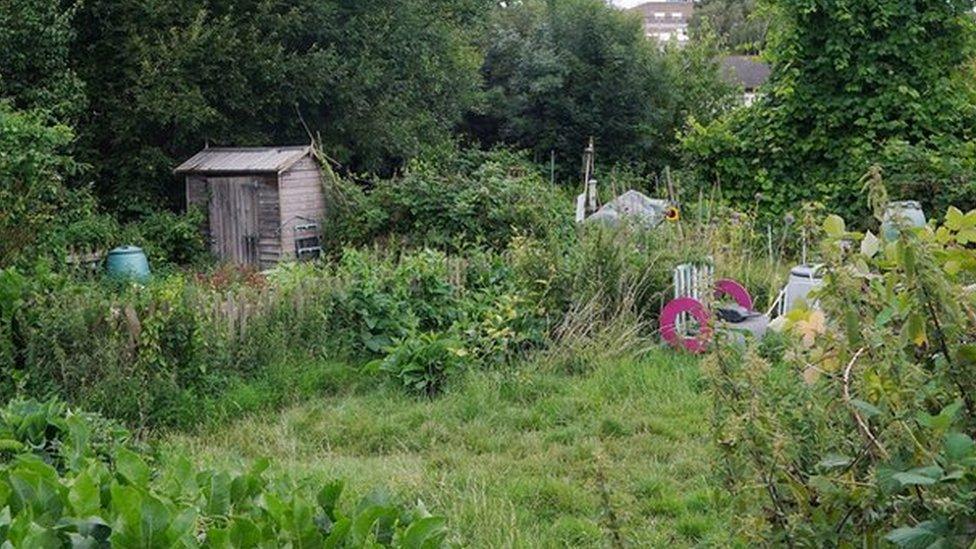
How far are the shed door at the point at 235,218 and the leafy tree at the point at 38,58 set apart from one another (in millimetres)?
A: 2247

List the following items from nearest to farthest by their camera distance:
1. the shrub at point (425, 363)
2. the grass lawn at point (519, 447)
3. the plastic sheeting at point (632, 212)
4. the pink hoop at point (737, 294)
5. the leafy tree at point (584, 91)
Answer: the grass lawn at point (519, 447) < the shrub at point (425, 363) < the pink hoop at point (737, 294) < the plastic sheeting at point (632, 212) < the leafy tree at point (584, 91)

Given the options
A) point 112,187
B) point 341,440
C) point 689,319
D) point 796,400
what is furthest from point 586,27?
point 796,400

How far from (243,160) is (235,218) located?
2.74ft

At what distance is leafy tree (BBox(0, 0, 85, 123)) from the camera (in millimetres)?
13586

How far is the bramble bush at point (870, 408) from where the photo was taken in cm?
165

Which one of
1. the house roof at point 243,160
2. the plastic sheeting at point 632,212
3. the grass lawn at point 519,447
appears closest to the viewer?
the grass lawn at point 519,447

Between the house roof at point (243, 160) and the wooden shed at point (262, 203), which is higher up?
the house roof at point (243, 160)

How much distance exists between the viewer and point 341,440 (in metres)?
6.23

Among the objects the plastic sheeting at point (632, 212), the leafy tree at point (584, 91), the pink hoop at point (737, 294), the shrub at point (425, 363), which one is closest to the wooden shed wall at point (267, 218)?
the plastic sheeting at point (632, 212)

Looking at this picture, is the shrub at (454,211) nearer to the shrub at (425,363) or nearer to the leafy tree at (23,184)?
the shrub at (425,363)

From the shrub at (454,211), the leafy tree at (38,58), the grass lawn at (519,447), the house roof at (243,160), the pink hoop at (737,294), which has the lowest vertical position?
the grass lawn at (519,447)

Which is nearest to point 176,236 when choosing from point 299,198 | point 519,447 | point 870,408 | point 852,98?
point 299,198

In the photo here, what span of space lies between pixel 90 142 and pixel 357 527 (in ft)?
49.6

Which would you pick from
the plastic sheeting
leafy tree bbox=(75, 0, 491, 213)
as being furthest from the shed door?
the plastic sheeting
